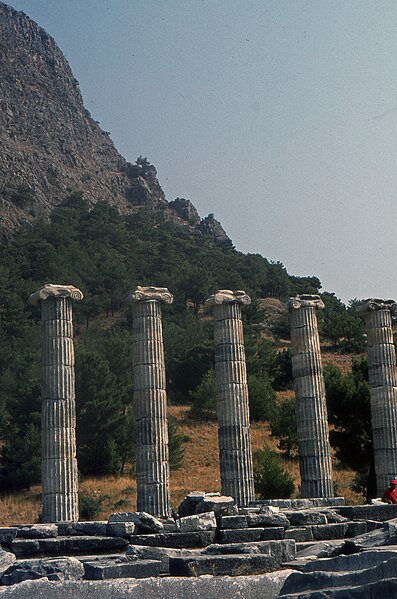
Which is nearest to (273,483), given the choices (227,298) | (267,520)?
(227,298)

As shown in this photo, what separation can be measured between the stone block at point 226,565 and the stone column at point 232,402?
49.7 feet

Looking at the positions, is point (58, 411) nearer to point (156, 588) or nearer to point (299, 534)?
point (299, 534)

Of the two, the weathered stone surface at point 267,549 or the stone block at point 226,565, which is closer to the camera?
the stone block at point 226,565

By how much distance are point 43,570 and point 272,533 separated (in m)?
5.79

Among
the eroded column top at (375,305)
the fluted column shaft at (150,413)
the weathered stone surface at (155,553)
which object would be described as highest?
the eroded column top at (375,305)

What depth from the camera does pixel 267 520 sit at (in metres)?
16.3

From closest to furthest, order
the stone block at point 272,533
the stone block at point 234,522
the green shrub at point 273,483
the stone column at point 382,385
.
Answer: the stone block at point 272,533 → the stone block at point 234,522 → the stone column at point 382,385 → the green shrub at point 273,483

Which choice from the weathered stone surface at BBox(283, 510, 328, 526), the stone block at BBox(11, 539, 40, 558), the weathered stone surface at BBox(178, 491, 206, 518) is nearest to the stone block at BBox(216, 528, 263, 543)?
the weathered stone surface at BBox(283, 510, 328, 526)

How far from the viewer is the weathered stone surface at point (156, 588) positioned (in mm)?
8844

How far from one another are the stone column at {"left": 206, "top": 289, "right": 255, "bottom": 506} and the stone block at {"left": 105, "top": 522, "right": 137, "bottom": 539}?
10.2 meters

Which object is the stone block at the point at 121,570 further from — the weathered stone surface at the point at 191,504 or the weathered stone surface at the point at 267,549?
the weathered stone surface at the point at 191,504

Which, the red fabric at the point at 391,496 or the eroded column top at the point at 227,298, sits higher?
the eroded column top at the point at 227,298

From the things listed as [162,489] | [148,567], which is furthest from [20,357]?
[148,567]

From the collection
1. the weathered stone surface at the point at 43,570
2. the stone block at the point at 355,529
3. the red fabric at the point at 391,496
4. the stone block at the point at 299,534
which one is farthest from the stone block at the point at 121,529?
the red fabric at the point at 391,496
